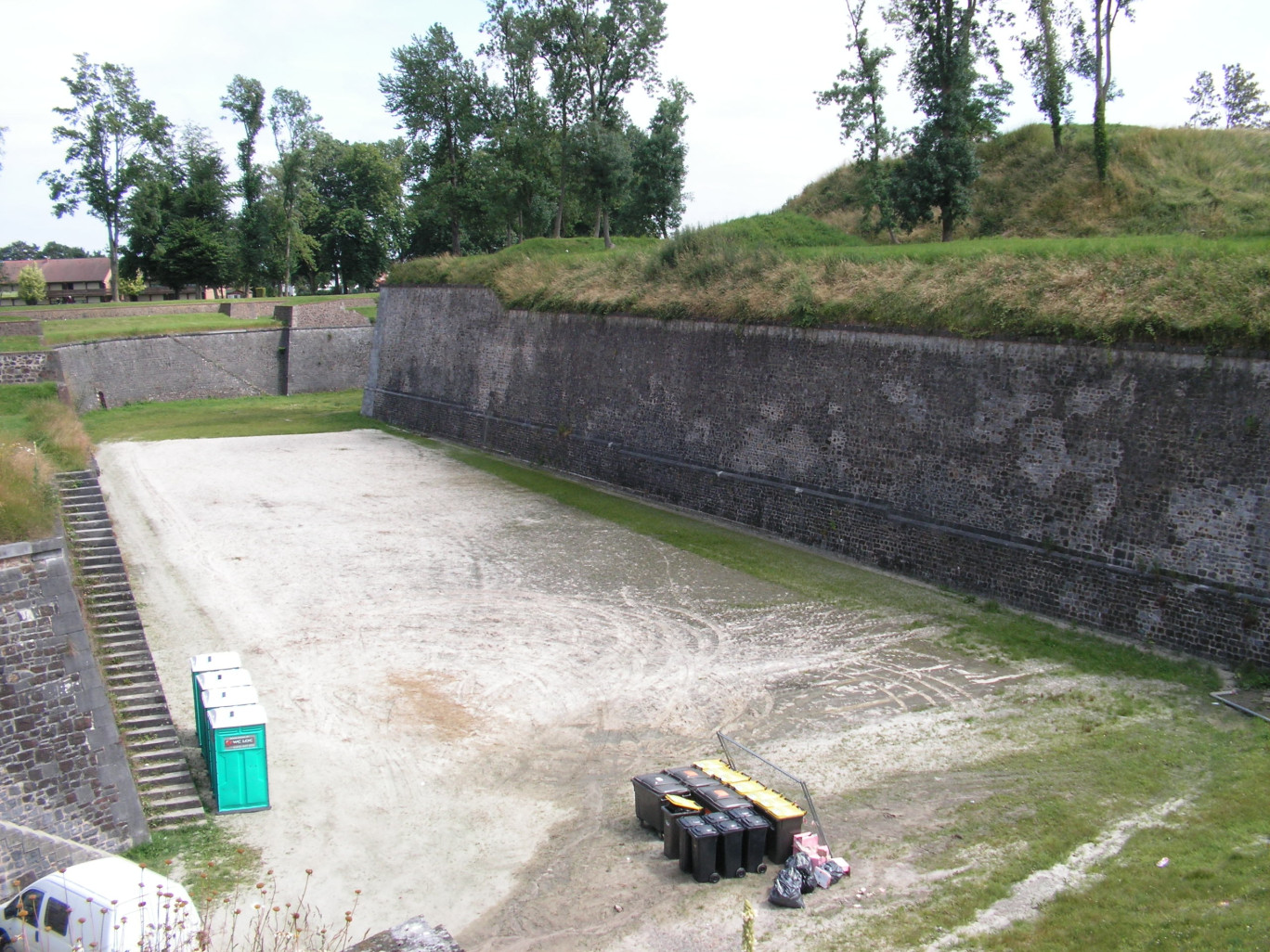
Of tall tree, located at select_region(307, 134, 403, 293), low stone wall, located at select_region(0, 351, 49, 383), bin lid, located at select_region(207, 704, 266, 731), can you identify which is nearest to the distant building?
tall tree, located at select_region(307, 134, 403, 293)

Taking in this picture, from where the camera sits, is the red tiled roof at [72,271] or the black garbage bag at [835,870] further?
the red tiled roof at [72,271]

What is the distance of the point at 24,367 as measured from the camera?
24625mm

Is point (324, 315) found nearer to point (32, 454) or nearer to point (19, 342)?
point (19, 342)

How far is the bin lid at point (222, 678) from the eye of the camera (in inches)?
462

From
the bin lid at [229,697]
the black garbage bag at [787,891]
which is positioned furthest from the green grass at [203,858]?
the black garbage bag at [787,891]

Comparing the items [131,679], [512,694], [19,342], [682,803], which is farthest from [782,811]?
[19,342]

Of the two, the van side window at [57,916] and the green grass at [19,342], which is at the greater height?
the green grass at [19,342]

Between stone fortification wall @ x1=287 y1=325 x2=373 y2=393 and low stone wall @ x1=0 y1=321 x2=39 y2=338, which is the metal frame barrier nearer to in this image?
low stone wall @ x1=0 y1=321 x2=39 y2=338

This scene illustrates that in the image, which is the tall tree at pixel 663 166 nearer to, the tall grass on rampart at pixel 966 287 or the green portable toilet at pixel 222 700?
the tall grass on rampart at pixel 966 287

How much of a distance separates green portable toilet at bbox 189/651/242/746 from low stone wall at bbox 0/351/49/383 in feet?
50.6

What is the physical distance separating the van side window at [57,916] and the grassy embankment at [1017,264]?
1558 cm

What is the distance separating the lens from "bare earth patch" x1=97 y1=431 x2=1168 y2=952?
9.34 meters

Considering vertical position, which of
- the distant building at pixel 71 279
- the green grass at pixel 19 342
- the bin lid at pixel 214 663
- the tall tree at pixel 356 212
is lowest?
the bin lid at pixel 214 663

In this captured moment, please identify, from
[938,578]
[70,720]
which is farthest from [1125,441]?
[70,720]
